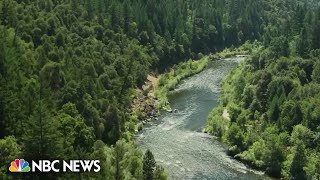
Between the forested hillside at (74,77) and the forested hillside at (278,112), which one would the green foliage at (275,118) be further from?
the forested hillside at (74,77)

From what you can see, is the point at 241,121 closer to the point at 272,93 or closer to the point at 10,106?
the point at 272,93

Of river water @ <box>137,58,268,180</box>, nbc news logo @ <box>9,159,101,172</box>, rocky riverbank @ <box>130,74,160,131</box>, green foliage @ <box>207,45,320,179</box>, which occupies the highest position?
nbc news logo @ <box>9,159,101,172</box>

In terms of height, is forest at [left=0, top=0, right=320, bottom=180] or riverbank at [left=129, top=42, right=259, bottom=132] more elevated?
forest at [left=0, top=0, right=320, bottom=180]

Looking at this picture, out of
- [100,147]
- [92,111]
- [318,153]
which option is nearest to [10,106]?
[100,147]

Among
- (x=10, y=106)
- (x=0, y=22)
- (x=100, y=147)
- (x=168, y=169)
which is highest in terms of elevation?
(x=0, y=22)

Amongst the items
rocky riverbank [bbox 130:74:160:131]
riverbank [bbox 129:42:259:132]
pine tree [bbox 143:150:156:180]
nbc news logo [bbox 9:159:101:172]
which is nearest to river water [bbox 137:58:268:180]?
riverbank [bbox 129:42:259:132]

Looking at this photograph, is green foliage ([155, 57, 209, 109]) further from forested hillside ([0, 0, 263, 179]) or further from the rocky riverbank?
forested hillside ([0, 0, 263, 179])
